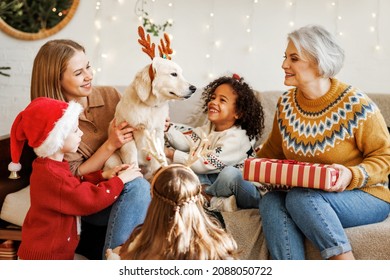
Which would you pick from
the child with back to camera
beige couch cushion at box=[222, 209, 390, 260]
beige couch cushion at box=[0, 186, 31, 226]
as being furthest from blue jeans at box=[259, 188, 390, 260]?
beige couch cushion at box=[0, 186, 31, 226]

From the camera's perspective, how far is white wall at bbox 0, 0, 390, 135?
306 centimetres

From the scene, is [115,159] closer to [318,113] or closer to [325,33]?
[318,113]

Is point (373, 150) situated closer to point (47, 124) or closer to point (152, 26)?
point (47, 124)

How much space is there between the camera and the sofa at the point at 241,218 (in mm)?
1798

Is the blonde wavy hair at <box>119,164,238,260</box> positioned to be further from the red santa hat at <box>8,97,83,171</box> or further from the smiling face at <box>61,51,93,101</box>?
the smiling face at <box>61,51,93,101</box>

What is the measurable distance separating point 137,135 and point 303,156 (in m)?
0.66

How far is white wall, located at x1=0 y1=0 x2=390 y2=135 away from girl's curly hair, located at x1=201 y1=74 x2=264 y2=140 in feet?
2.13

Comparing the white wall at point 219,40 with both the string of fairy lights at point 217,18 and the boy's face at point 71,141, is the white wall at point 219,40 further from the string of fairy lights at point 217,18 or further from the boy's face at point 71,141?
the boy's face at point 71,141

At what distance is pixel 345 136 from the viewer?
1.90 metres

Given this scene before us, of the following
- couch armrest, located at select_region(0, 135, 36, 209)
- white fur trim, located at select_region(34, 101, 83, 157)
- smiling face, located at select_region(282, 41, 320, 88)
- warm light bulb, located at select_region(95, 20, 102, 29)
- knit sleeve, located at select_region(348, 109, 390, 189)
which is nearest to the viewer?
white fur trim, located at select_region(34, 101, 83, 157)

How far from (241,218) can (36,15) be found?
2.06 meters

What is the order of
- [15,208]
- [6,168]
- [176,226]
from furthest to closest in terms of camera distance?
[6,168]
[15,208]
[176,226]

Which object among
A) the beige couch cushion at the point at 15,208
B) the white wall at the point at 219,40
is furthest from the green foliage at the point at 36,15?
the beige couch cushion at the point at 15,208

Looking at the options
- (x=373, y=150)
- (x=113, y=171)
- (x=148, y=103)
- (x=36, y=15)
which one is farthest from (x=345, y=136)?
(x=36, y=15)
